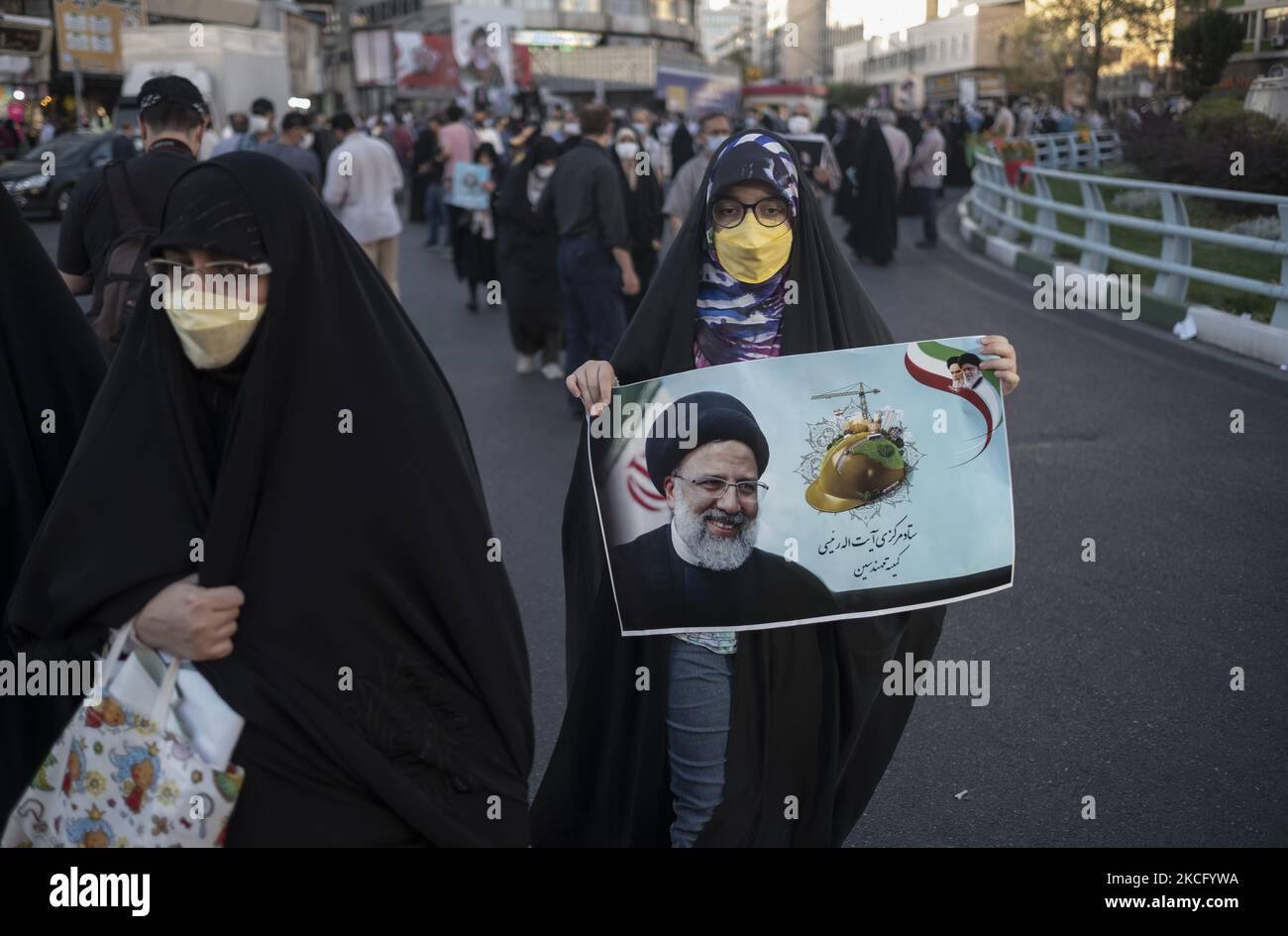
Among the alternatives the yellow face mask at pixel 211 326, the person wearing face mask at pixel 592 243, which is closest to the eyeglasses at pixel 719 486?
the yellow face mask at pixel 211 326

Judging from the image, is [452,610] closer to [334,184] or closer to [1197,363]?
[1197,363]

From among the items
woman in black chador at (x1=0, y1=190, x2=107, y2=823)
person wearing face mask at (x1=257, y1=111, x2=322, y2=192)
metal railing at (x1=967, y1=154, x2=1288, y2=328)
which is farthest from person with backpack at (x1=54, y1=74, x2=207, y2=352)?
metal railing at (x1=967, y1=154, x2=1288, y2=328)

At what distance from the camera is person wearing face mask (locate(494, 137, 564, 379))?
30.4ft

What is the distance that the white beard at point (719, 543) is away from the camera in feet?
8.80

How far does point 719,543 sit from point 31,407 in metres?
1.61

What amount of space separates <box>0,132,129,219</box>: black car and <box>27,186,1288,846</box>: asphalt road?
1437cm

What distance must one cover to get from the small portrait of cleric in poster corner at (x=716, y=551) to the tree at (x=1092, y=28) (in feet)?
88.8

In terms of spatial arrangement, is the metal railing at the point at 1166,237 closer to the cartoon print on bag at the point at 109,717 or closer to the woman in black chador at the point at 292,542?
the woman in black chador at the point at 292,542

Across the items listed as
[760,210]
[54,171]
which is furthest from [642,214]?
[54,171]

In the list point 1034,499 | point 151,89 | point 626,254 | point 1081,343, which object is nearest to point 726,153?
point 151,89

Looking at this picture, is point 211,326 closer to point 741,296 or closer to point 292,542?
point 292,542

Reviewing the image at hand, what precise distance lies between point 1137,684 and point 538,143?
20.5 ft

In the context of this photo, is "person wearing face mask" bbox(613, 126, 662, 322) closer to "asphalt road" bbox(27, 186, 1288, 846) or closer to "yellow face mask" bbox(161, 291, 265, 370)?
"asphalt road" bbox(27, 186, 1288, 846)
